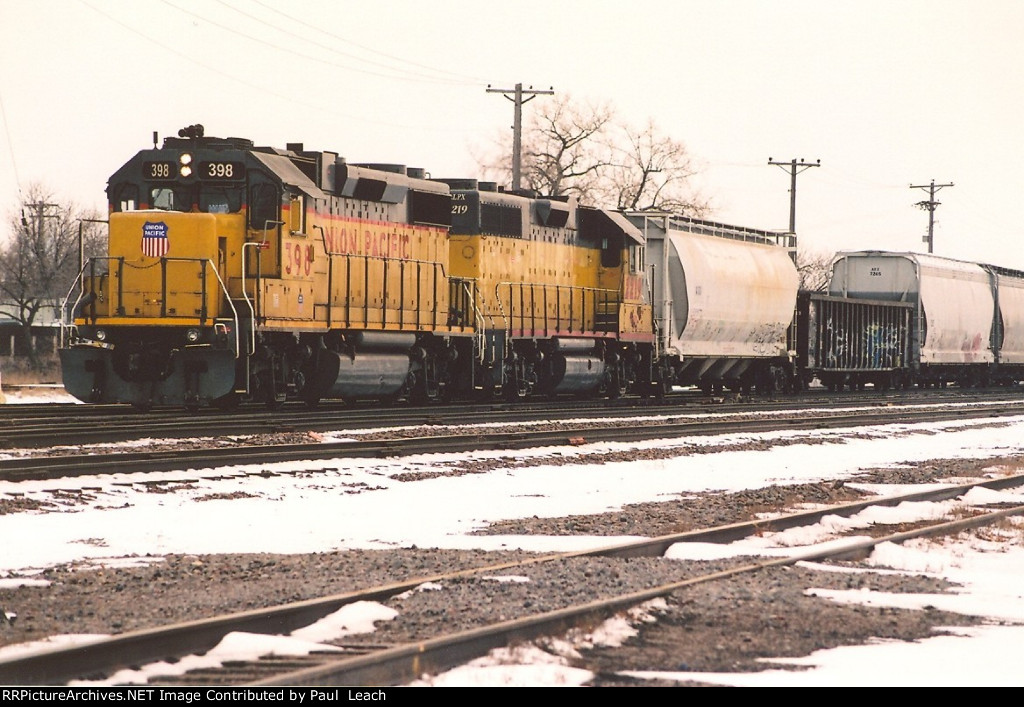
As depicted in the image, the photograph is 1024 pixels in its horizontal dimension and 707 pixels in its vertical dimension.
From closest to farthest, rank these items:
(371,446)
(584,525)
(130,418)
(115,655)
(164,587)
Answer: (115,655) → (164,587) → (584,525) → (371,446) → (130,418)

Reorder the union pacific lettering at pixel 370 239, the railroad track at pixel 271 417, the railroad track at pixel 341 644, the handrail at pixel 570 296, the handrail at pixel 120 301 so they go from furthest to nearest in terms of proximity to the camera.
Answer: the handrail at pixel 570 296, the union pacific lettering at pixel 370 239, the handrail at pixel 120 301, the railroad track at pixel 271 417, the railroad track at pixel 341 644

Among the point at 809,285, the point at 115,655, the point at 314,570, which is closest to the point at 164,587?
the point at 314,570

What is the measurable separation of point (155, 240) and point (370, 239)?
3.81 metres

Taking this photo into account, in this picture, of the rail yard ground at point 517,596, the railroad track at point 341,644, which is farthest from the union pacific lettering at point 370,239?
the railroad track at point 341,644

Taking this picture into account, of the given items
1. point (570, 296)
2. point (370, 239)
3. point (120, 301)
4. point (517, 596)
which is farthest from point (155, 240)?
point (517, 596)

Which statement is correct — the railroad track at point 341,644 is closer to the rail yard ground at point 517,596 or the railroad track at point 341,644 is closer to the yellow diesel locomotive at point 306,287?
the rail yard ground at point 517,596

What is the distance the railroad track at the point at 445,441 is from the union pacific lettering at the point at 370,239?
3.65 metres

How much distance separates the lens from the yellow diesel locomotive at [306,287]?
19.2 meters

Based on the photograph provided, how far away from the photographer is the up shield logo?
19297 millimetres

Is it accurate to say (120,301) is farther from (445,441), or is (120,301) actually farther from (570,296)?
(570,296)

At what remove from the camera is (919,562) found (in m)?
9.12

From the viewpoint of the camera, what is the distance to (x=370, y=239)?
22094 mm
